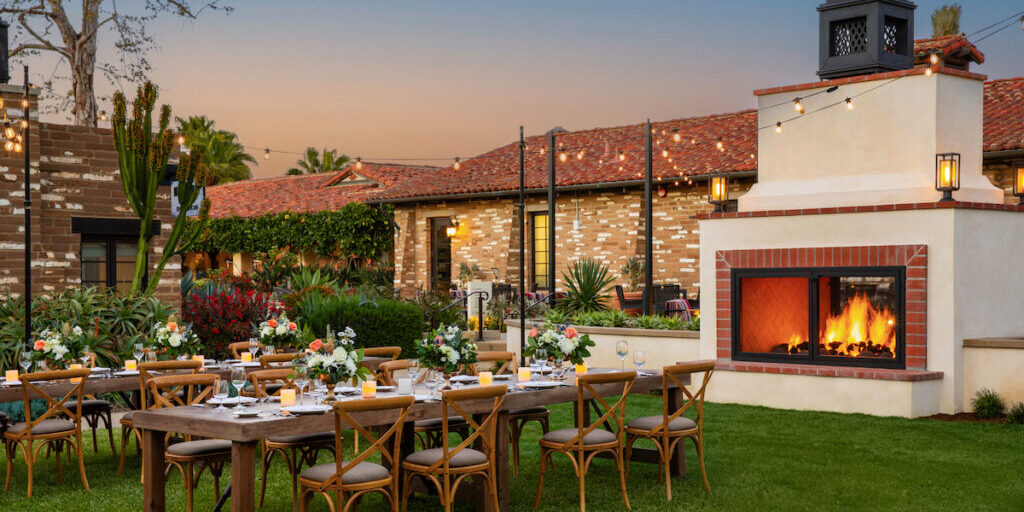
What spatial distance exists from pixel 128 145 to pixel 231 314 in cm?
271

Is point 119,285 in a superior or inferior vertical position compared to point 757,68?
inferior

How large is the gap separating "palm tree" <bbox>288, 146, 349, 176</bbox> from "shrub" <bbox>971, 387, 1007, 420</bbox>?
41299mm

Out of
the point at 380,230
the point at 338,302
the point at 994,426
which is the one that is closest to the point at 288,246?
the point at 380,230

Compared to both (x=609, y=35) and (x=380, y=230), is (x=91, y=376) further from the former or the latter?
(x=380, y=230)

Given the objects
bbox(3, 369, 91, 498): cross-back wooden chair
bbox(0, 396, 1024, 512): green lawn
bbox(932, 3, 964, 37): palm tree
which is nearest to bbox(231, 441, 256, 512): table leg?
bbox(0, 396, 1024, 512): green lawn

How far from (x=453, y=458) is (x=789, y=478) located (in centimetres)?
282

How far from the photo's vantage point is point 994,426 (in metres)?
10.3

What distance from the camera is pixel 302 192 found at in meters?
30.4

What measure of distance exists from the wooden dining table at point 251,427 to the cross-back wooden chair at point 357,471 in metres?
0.19

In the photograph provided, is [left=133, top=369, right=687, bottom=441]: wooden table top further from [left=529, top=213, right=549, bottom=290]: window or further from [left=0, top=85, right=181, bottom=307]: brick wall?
[left=529, top=213, right=549, bottom=290]: window

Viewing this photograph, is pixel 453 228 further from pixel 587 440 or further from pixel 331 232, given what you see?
pixel 587 440

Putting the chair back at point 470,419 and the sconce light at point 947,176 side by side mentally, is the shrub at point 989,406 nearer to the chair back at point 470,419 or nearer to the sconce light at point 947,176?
the sconce light at point 947,176

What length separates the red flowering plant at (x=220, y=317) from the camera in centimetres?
1443

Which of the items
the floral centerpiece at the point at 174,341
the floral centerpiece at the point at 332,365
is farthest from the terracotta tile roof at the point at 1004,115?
the floral centerpiece at the point at 332,365
